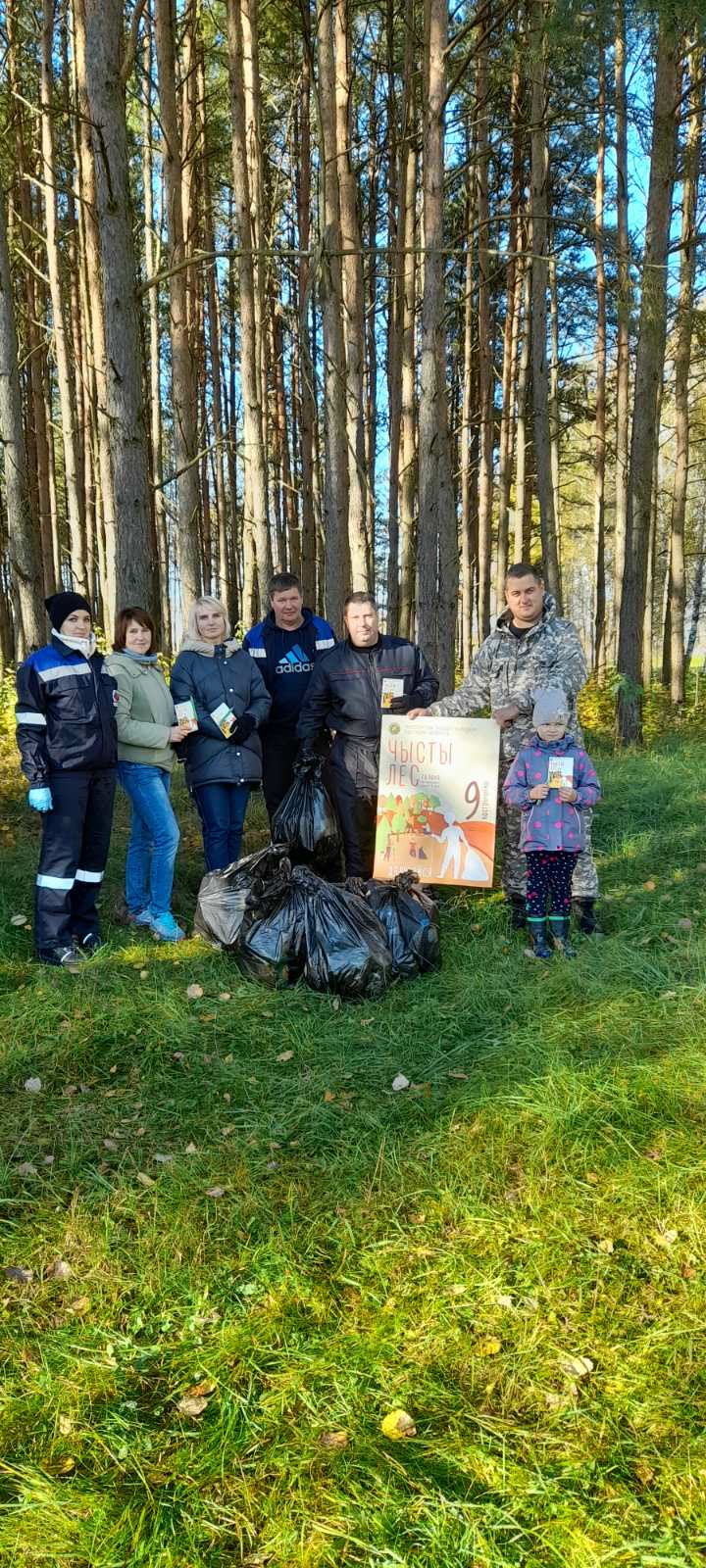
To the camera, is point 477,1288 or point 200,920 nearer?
point 477,1288

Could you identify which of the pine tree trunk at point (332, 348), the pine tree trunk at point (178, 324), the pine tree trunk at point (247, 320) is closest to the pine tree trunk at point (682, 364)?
the pine tree trunk at point (247, 320)

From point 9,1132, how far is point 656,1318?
7.19 ft

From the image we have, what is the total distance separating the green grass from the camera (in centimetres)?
180

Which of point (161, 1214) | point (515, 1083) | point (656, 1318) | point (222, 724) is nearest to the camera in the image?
point (656, 1318)

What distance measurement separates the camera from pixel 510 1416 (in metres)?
2.01

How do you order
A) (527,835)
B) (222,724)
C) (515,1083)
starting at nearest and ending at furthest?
(515,1083)
(527,835)
(222,724)

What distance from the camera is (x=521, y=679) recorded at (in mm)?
4906

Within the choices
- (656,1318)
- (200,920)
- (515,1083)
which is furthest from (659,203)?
(656,1318)

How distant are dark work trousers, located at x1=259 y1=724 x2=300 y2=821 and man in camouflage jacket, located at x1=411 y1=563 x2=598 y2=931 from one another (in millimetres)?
1011

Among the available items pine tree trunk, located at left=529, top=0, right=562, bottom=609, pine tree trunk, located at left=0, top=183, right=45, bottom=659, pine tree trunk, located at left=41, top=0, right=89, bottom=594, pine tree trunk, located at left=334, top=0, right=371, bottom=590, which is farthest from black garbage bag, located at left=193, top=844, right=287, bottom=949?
pine tree trunk, located at left=41, top=0, right=89, bottom=594

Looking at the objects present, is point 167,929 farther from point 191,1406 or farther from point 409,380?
point 409,380

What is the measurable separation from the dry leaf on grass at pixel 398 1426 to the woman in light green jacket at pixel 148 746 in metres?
3.17

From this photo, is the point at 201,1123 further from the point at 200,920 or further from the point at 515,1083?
the point at 200,920

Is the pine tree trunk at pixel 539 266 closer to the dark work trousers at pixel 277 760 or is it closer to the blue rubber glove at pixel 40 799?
the dark work trousers at pixel 277 760
